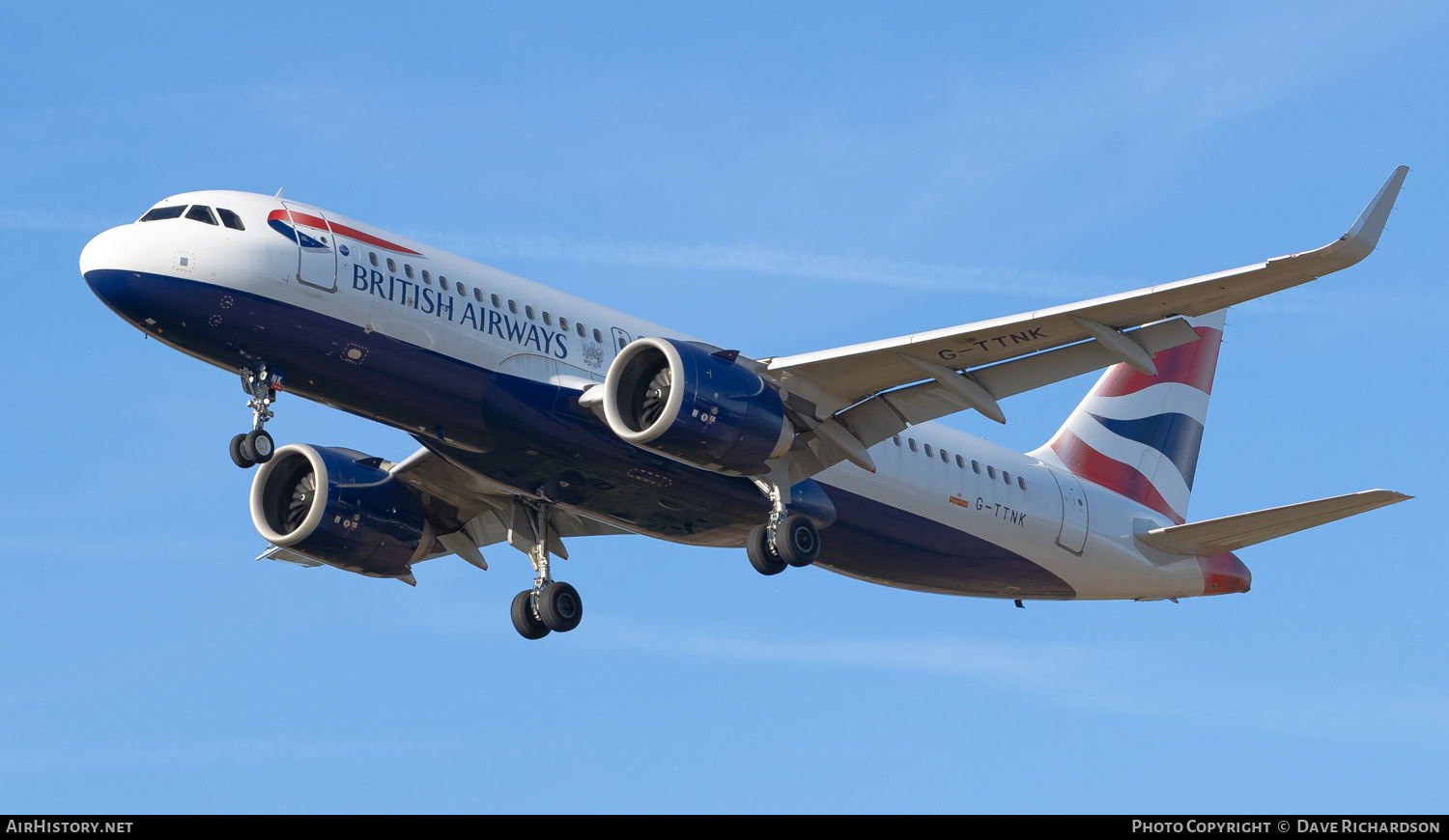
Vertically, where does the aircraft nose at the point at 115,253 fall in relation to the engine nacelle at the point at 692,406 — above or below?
above

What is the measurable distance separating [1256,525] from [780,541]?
10.4 meters

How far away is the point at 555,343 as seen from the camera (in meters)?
29.9

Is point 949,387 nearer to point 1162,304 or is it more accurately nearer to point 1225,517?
point 1162,304

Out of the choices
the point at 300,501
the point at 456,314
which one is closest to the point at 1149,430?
the point at 456,314

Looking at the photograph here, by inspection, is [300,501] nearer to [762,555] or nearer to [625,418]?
[625,418]

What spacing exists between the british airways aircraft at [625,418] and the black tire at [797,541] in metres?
0.05

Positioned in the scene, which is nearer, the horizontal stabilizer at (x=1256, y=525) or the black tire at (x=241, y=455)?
the black tire at (x=241, y=455)

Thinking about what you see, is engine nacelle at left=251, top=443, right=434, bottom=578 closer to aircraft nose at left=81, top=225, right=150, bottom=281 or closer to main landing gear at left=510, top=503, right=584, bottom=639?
main landing gear at left=510, top=503, right=584, bottom=639

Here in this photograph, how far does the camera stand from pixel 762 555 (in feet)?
103

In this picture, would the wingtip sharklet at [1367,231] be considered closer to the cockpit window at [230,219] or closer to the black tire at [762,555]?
the black tire at [762,555]

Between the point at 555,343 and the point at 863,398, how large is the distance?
19.0 feet

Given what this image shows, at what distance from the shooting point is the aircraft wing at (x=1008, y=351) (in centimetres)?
2550

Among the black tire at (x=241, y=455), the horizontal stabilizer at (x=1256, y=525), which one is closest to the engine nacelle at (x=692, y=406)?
the black tire at (x=241, y=455)
